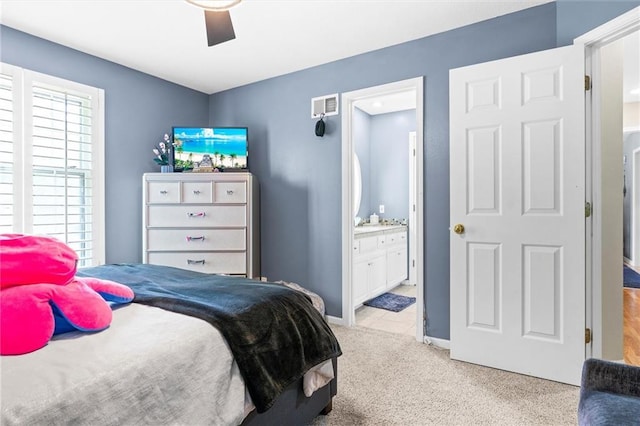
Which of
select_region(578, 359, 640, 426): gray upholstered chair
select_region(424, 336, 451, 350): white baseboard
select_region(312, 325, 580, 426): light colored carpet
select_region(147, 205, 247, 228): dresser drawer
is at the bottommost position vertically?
select_region(312, 325, 580, 426): light colored carpet

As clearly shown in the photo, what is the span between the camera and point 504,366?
7.66 feet

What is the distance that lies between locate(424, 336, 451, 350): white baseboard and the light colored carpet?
11 centimetres

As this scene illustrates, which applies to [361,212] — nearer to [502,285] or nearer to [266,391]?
[502,285]

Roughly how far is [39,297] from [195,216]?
2.22 m

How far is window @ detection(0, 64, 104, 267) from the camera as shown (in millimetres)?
2570

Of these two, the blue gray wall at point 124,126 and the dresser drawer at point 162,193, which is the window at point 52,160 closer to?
the blue gray wall at point 124,126

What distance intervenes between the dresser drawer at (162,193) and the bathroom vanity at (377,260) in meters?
1.75

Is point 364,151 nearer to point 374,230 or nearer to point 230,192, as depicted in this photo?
point 374,230

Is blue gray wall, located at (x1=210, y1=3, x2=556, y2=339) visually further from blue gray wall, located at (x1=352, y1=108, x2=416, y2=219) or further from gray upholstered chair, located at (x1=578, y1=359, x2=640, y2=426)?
blue gray wall, located at (x1=352, y1=108, x2=416, y2=219)

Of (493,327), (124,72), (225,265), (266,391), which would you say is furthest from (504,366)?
(124,72)

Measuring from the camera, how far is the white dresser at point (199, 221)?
3189 millimetres

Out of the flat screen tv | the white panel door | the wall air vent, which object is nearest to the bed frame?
the white panel door

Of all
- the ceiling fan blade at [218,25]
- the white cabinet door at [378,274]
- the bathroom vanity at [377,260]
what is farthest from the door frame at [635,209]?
the ceiling fan blade at [218,25]

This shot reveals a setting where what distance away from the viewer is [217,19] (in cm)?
181
